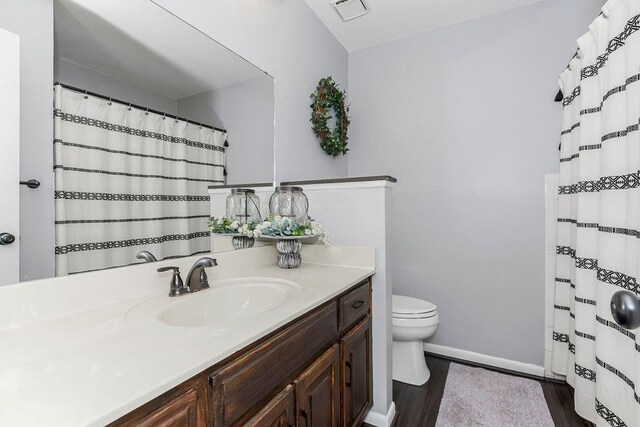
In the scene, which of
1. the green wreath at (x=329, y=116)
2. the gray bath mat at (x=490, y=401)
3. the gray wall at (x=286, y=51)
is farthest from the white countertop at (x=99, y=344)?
the green wreath at (x=329, y=116)

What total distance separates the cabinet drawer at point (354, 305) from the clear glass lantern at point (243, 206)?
659mm

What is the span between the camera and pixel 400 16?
224 centimetres

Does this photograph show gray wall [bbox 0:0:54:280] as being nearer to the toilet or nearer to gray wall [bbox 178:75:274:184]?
gray wall [bbox 178:75:274:184]

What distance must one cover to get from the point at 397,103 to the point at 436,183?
2.44 feet

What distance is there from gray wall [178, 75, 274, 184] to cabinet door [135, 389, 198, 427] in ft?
3.39

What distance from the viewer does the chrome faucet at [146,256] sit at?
1.09 m

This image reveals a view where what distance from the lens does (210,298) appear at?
1.16 meters

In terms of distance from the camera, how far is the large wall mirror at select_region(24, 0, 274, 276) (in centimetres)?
93

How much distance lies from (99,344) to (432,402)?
5.93ft

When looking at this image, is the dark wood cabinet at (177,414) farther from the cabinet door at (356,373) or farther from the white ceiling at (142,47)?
the white ceiling at (142,47)

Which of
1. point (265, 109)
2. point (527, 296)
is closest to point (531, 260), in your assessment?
point (527, 296)

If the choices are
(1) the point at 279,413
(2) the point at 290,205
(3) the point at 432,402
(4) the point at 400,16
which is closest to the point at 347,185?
(2) the point at 290,205

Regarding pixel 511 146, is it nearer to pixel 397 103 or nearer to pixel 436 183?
pixel 436 183

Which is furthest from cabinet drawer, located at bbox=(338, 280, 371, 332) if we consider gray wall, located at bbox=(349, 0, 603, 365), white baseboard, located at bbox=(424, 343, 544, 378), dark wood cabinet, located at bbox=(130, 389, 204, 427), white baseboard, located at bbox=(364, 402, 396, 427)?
white baseboard, located at bbox=(424, 343, 544, 378)
